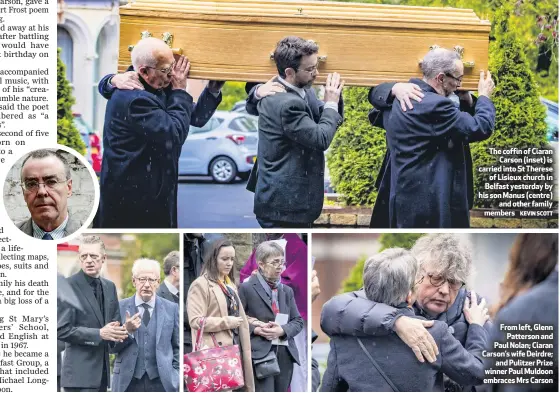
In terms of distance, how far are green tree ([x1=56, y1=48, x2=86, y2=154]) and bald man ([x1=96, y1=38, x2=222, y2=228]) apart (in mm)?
295

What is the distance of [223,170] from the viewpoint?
320 inches

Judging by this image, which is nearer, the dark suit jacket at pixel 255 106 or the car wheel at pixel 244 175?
the dark suit jacket at pixel 255 106

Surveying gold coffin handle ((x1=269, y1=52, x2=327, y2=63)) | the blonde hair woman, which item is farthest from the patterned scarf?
gold coffin handle ((x1=269, y1=52, x2=327, y2=63))

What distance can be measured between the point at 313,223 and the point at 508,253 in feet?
5.23

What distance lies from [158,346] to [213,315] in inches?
20.0

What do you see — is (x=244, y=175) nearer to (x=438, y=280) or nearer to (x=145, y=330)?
(x=145, y=330)

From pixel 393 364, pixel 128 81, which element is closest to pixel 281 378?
pixel 393 364

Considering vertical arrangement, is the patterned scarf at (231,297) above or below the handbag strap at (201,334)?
above

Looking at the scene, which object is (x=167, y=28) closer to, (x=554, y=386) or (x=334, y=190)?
(x=334, y=190)

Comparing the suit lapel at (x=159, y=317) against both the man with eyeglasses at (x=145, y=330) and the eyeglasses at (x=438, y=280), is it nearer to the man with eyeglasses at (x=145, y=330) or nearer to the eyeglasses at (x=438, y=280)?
the man with eyeglasses at (x=145, y=330)

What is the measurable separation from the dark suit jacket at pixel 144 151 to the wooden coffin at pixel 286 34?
0.90ft

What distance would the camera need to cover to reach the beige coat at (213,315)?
8031 mm

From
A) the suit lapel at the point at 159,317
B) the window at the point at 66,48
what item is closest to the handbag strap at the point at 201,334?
the suit lapel at the point at 159,317

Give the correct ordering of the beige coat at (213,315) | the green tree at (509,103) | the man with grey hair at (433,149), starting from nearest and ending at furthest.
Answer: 1. the man with grey hair at (433,149)
2. the beige coat at (213,315)
3. the green tree at (509,103)
